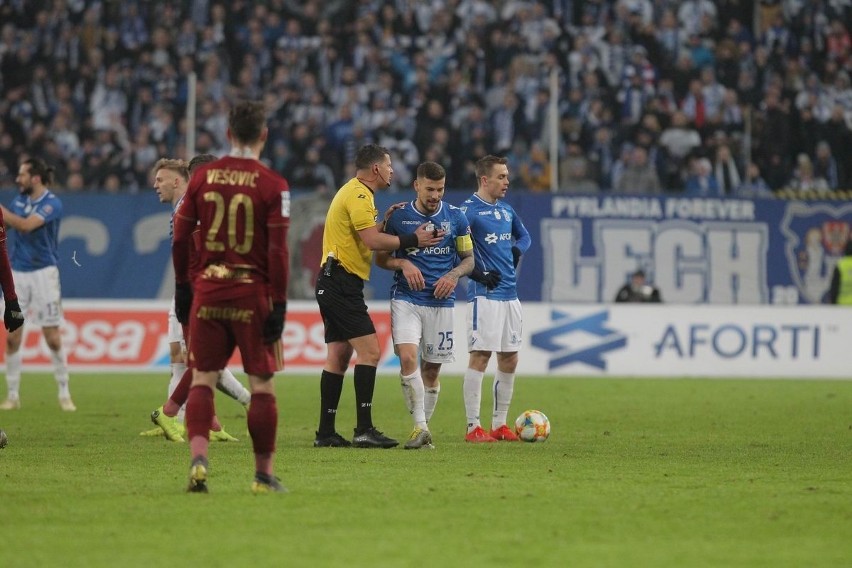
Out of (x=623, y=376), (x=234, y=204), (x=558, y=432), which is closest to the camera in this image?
(x=234, y=204)

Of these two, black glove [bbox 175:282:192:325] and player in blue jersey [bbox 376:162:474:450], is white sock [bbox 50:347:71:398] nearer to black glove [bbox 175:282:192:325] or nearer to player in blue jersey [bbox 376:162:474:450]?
player in blue jersey [bbox 376:162:474:450]

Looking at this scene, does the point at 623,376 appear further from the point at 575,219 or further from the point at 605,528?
the point at 605,528

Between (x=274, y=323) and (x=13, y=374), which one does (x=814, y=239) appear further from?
(x=274, y=323)

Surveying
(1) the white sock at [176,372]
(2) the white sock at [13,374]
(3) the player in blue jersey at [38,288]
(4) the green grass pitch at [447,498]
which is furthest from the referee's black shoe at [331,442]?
(2) the white sock at [13,374]

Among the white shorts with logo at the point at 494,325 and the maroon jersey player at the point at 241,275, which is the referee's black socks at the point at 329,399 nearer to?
the white shorts with logo at the point at 494,325

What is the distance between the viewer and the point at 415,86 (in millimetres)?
25594

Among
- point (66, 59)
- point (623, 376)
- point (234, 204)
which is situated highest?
point (66, 59)

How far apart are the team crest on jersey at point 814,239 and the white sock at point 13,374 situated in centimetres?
1306

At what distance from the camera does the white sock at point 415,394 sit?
36.4ft

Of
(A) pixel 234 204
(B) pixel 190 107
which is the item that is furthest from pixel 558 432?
(B) pixel 190 107

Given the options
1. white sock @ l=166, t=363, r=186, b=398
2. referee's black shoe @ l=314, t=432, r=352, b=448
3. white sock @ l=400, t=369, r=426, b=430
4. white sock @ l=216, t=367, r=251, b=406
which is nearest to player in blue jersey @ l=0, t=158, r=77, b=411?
white sock @ l=166, t=363, r=186, b=398

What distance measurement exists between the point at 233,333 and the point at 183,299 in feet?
1.75

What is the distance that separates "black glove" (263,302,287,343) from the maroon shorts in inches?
2.6

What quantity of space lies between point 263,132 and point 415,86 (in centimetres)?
1805
